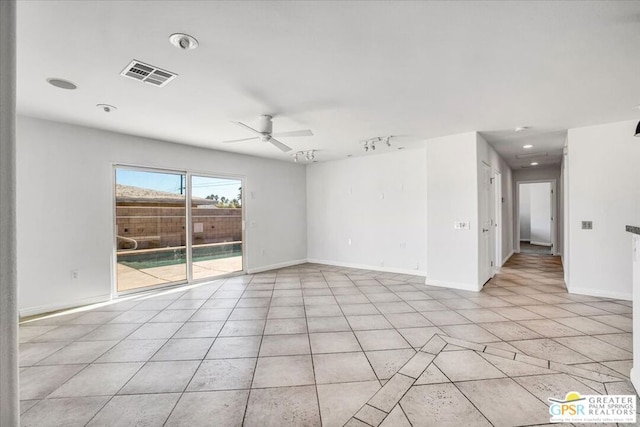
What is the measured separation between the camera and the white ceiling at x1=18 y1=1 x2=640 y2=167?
180cm

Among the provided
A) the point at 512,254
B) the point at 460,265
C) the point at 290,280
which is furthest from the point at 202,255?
the point at 512,254

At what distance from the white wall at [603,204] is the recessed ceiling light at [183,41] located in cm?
545

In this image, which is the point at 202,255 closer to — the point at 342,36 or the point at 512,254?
the point at 342,36

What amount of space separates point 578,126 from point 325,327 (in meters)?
4.85

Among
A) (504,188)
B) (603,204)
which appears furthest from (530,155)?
(603,204)

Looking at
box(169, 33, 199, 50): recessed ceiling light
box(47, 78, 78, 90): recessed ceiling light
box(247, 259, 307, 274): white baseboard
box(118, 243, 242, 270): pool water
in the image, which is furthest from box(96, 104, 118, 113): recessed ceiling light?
box(247, 259, 307, 274): white baseboard

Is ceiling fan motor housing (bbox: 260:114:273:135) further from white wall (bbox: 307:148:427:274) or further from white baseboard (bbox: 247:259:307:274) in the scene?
white baseboard (bbox: 247:259:307:274)

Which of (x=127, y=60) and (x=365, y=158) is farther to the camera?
(x=365, y=158)

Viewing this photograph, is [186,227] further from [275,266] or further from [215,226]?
[275,266]

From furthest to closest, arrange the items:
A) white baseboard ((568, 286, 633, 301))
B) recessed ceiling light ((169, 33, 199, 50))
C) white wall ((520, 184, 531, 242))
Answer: white wall ((520, 184, 531, 242)), white baseboard ((568, 286, 633, 301)), recessed ceiling light ((169, 33, 199, 50))

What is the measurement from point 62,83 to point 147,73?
3.28 ft

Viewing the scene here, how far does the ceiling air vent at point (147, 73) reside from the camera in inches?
95.3

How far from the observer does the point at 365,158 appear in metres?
6.62

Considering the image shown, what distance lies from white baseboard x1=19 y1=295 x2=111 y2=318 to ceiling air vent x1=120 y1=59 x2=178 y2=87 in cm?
344
